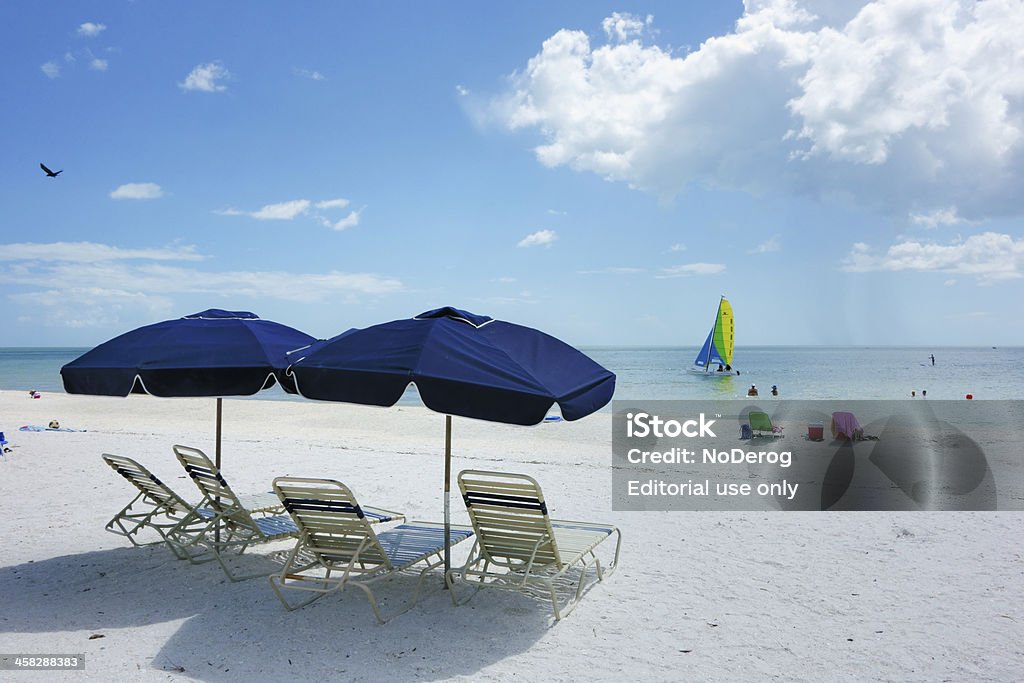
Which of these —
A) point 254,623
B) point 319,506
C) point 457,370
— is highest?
point 457,370

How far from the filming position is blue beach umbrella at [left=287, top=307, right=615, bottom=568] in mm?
3920

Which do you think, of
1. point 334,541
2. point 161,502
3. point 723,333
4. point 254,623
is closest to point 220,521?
point 161,502

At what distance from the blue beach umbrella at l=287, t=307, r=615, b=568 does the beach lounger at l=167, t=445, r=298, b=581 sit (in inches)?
45.5

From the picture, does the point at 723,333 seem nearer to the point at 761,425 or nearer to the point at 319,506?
the point at 761,425

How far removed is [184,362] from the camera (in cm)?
491

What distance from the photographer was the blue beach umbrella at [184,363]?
4.83 metres

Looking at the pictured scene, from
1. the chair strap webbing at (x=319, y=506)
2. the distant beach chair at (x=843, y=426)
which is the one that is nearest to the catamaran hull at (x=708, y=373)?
the distant beach chair at (x=843, y=426)

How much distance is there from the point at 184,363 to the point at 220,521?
4.09 ft

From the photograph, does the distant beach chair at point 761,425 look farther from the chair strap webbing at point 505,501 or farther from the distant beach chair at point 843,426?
the chair strap webbing at point 505,501

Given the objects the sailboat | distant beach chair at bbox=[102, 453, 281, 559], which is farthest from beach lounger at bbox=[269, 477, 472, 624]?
the sailboat

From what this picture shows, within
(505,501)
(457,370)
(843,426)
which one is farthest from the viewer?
(843,426)

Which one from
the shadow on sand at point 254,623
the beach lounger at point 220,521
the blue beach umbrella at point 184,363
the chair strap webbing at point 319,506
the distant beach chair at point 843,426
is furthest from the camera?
the distant beach chair at point 843,426

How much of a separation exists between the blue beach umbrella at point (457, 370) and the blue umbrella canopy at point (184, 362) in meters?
0.42

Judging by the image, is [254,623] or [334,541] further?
[334,541]
